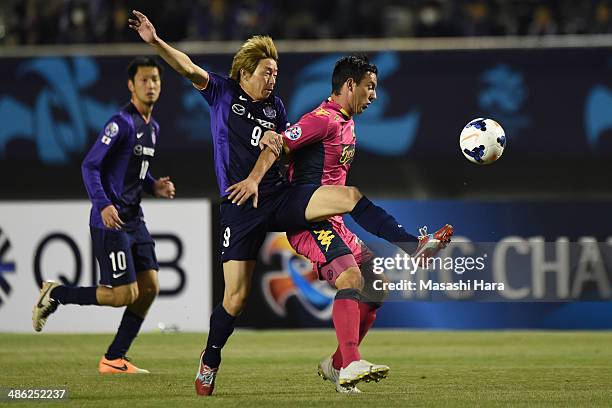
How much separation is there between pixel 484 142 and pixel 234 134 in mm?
1664

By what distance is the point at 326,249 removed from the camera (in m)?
7.21

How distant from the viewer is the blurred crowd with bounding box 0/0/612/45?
1515 centimetres

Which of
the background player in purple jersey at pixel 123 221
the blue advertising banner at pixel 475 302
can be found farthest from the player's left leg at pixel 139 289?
the blue advertising banner at pixel 475 302

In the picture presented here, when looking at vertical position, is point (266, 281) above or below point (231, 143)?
below

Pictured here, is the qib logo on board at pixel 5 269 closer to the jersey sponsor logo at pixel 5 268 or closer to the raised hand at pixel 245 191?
the jersey sponsor logo at pixel 5 268

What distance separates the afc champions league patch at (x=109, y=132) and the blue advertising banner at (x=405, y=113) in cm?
507

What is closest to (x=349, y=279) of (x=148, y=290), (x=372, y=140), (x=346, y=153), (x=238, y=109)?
(x=346, y=153)

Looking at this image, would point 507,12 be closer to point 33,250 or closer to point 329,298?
point 329,298

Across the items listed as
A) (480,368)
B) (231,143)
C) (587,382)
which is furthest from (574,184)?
(231,143)

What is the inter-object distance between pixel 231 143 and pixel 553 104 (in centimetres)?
750

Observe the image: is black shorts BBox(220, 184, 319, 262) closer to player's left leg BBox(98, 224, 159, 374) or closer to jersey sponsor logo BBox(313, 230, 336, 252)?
jersey sponsor logo BBox(313, 230, 336, 252)

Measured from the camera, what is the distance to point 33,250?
13172mm

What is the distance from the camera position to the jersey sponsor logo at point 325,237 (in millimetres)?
7219

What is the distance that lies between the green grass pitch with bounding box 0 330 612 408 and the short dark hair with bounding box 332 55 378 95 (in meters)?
1.91
